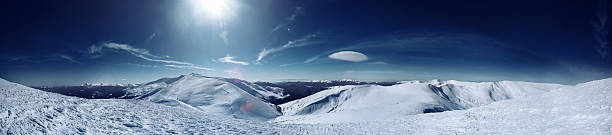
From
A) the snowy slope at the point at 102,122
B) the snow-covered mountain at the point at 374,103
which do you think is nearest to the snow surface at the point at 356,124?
the snowy slope at the point at 102,122

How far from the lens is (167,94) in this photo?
335ft

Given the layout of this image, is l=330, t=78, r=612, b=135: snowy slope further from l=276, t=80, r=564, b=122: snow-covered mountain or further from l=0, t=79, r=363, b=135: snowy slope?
l=276, t=80, r=564, b=122: snow-covered mountain

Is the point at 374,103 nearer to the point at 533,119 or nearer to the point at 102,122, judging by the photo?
the point at 533,119

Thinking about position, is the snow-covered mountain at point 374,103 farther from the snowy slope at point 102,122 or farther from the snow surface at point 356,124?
the snowy slope at point 102,122

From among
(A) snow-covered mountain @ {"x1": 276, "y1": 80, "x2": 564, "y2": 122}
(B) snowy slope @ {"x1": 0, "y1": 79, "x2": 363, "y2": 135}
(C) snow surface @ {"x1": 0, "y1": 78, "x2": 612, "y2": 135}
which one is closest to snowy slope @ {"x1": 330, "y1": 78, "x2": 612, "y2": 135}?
(C) snow surface @ {"x1": 0, "y1": 78, "x2": 612, "y2": 135}

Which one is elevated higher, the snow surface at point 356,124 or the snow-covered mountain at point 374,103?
the snow surface at point 356,124

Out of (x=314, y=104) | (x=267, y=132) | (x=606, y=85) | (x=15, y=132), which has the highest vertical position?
(x=606, y=85)

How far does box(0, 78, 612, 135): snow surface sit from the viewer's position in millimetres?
10000

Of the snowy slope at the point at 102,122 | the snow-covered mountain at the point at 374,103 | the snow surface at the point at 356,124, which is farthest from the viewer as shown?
the snow-covered mountain at the point at 374,103

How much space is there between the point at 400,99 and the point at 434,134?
62.8 metres

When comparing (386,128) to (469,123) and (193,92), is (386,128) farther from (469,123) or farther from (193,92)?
(193,92)

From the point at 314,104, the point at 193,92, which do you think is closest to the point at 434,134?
the point at 314,104

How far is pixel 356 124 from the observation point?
16859 millimetres

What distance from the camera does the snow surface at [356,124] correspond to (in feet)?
32.8
